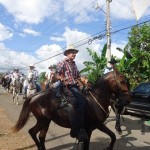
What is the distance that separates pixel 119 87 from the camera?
7340 millimetres

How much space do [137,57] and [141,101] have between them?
350 inches

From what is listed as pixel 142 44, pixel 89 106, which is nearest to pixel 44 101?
pixel 89 106

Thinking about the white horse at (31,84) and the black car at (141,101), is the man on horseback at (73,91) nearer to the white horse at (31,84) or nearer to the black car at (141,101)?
the black car at (141,101)

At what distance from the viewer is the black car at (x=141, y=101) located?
532 inches

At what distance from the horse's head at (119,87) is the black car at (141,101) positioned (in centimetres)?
625

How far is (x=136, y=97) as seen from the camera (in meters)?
14.4

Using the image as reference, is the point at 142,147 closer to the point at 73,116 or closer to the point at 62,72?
the point at 73,116

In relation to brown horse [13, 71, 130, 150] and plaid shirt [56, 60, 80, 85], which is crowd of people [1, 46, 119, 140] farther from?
brown horse [13, 71, 130, 150]

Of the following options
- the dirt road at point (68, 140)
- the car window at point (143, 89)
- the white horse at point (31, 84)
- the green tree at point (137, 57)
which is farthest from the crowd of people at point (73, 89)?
the green tree at point (137, 57)

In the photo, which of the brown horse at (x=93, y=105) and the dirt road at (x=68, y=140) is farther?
the dirt road at (x=68, y=140)

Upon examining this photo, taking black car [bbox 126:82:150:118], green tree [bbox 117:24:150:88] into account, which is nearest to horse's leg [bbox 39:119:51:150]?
black car [bbox 126:82:150:118]

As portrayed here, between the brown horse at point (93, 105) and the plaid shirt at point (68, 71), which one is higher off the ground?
the plaid shirt at point (68, 71)

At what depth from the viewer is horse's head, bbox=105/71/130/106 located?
23.9ft

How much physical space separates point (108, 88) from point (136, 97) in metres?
7.19
